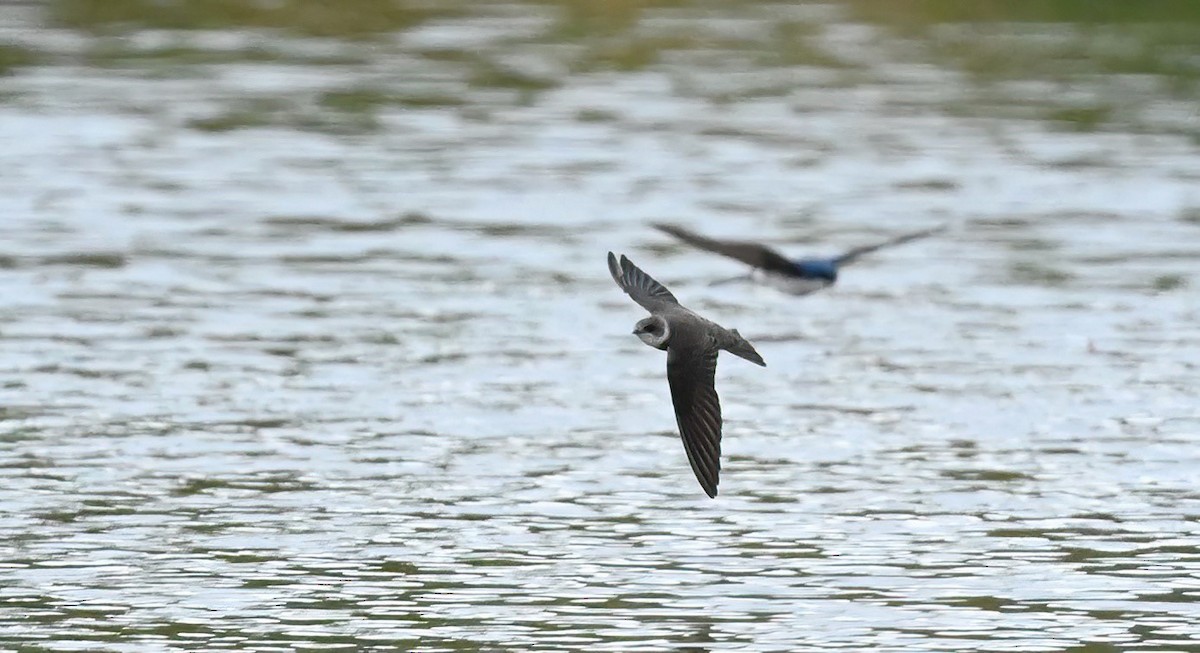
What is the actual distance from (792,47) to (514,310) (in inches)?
577

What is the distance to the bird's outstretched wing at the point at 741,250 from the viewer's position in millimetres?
9633

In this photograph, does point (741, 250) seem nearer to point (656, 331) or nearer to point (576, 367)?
point (656, 331)

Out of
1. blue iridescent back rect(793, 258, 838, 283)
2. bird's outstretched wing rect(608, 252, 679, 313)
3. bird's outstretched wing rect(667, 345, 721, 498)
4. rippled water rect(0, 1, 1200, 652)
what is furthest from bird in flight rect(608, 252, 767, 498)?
blue iridescent back rect(793, 258, 838, 283)

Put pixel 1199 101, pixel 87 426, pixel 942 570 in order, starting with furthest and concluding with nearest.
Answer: pixel 1199 101 → pixel 87 426 → pixel 942 570

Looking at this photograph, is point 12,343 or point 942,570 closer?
point 942,570

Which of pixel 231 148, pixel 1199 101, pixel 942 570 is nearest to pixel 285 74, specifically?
pixel 231 148

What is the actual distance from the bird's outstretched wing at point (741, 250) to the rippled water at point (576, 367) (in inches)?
31.0

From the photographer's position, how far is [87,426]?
11.9m

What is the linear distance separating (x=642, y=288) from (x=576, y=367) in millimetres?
3451

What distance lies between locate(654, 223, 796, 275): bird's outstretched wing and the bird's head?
13.0 inches

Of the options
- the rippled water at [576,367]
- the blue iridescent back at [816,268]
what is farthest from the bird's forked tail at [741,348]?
the blue iridescent back at [816,268]

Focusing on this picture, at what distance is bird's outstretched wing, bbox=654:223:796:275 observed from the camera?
9.63 metres

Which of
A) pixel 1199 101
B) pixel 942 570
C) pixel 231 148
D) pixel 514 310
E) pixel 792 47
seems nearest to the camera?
pixel 942 570

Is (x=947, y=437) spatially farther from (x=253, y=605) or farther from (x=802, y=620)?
(x=253, y=605)
